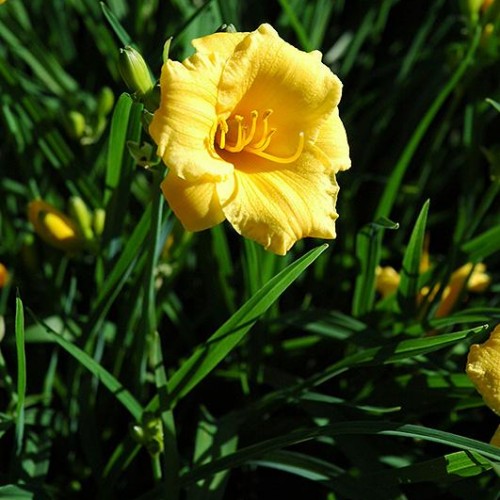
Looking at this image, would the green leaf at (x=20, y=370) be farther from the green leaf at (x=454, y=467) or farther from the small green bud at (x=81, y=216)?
the green leaf at (x=454, y=467)

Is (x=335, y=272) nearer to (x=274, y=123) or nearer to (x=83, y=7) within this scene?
(x=274, y=123)

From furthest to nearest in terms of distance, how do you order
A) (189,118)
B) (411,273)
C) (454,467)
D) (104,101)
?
(104,101) < (411,273) < (454,467) < (189,118)

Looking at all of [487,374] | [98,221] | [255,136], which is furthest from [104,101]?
[487,374]

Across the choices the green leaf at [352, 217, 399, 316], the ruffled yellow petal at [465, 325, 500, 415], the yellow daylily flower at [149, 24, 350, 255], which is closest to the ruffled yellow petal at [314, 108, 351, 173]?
the yellow daylily flower at [149, 24, 350, 255]

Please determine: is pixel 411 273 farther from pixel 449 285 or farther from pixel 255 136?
pixel 255 136

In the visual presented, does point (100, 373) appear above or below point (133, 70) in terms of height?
below

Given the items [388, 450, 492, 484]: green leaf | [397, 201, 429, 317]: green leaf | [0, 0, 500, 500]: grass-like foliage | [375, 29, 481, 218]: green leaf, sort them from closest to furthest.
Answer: [388, 450, 492, 484]: green leaf, [0, 0, 500, 500]: grass-like foliage, [397, 201, 429, 317]: green leaf, [375, 29, 481, 218]: green leaf

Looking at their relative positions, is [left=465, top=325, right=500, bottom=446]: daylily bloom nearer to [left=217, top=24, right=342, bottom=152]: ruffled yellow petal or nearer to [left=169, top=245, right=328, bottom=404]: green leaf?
[left=169, top=245, right=328, bottom=404]: green leaf
